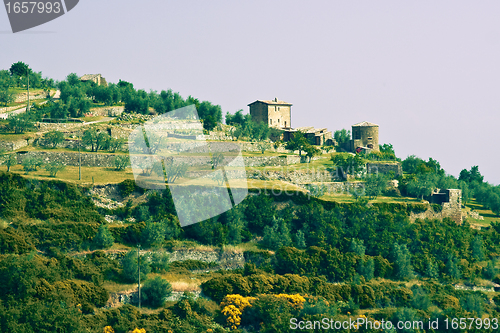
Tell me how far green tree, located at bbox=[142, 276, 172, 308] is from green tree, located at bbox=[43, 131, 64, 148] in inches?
737

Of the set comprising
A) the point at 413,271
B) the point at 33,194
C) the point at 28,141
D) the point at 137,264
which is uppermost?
the point at 28,141

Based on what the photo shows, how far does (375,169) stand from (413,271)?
13.9 m

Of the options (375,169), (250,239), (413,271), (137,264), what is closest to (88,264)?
(137,264)

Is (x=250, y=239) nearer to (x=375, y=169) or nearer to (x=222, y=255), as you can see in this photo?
(x=222, y=255)

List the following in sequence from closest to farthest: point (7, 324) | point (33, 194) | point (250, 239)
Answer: point (7, 324)
point (33, 194)
point (250, 239)

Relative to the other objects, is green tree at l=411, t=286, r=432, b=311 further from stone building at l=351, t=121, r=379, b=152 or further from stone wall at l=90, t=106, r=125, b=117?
stone wall at l=90, t=106, r=125, b=117

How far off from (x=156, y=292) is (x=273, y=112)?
36.5 m

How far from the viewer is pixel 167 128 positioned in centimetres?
4828

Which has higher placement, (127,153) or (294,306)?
(127,153)

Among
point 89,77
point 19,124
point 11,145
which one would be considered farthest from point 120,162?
point 89,77

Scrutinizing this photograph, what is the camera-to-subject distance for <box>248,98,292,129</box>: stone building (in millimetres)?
59875

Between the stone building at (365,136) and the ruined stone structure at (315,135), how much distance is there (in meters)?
2.54

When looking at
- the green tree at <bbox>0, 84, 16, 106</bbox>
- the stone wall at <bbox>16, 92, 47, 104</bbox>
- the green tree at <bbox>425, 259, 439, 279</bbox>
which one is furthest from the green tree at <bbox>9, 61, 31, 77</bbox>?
the green tree at <bbox>425, 259, 439, 279</bbox>

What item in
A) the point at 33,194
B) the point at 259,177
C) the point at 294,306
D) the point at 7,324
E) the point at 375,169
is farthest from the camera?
the point at 375,169
